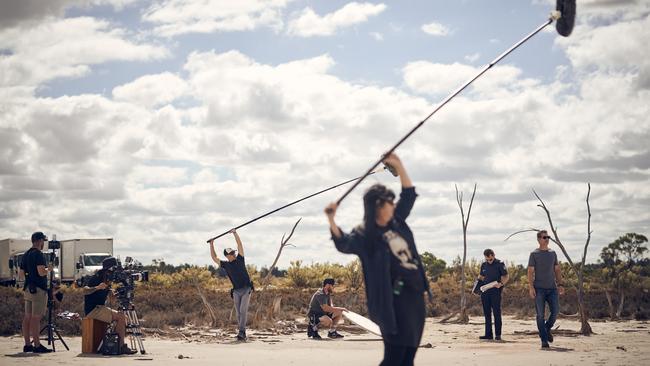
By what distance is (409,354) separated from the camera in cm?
559

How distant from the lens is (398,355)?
5.54 m

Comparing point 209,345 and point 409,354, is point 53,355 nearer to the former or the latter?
point 209,345

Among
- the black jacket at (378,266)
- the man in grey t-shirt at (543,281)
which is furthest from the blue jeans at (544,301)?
the black jacket at (378,266)

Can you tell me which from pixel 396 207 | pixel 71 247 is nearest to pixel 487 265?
pixel 396 207

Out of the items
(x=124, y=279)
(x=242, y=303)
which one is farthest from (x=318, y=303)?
(x=124, y=279)

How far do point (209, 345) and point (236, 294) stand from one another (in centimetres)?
144

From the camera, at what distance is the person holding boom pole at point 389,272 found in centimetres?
549

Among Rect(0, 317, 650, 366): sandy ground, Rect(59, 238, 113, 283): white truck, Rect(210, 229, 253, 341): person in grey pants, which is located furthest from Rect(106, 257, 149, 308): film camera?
Rect(59, 238, 113, 283): white truck

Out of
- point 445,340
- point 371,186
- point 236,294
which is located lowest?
point 445,340

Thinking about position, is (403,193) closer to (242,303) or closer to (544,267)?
(544,267)

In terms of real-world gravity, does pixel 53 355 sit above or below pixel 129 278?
below

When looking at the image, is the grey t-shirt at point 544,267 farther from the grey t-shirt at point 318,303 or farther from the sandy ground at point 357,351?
the grey t-shirt at point 318,303

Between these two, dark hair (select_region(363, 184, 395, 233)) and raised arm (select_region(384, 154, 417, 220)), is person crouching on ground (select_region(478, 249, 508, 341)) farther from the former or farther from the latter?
dark hair (select_region(363, 184, 395, 233))

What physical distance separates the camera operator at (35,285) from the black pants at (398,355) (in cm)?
865
